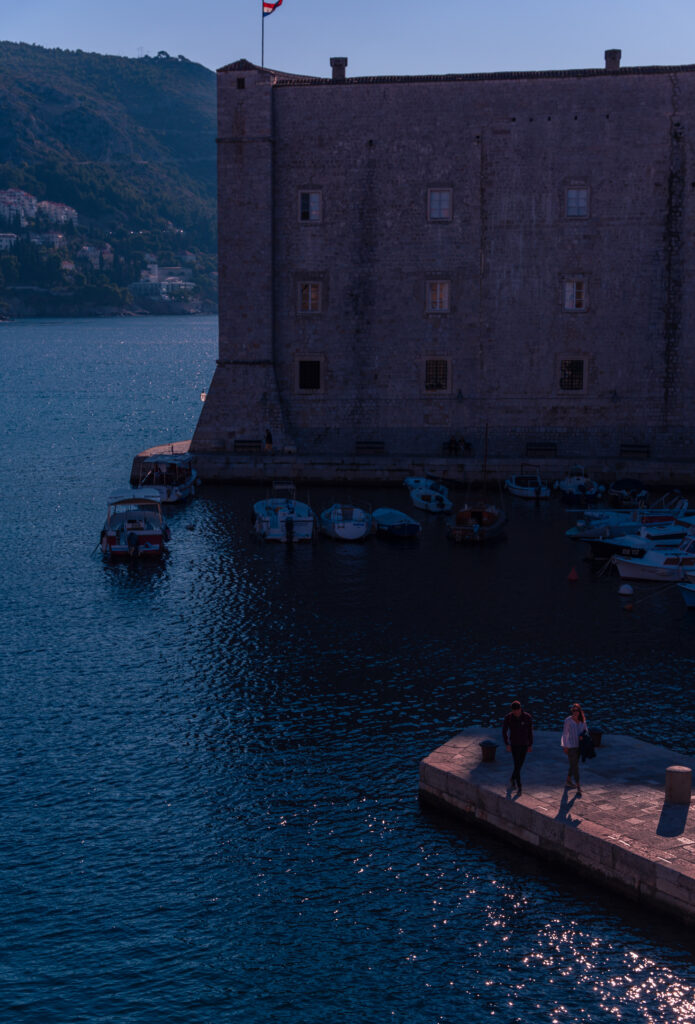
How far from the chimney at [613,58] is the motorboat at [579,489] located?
72.6ft

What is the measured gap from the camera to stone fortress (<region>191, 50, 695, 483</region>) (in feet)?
204

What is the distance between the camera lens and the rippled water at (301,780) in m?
18.3

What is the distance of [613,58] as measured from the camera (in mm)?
63531

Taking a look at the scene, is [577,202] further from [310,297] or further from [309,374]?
[309,374]

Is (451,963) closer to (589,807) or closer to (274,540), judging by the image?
(589,807)

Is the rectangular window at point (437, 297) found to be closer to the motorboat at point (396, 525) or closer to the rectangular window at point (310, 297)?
the rectangular window at point (310, 297)

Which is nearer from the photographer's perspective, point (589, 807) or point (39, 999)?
point (39, 999)

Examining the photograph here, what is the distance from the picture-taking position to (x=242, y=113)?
63969mm

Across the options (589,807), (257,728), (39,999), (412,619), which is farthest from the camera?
(412,619)

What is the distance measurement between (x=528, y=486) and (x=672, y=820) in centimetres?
4128

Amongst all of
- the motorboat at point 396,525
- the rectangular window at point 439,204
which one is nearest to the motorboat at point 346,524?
the motorboat at point 396,525

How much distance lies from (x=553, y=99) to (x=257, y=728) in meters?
44.6

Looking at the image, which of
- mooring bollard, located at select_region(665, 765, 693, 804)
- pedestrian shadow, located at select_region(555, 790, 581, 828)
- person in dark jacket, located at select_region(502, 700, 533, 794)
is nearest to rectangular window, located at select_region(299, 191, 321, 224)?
person in dark jacket, located at select_region(502, 700, 533, 794)

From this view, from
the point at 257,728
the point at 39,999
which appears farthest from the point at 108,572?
the point at 39,999
